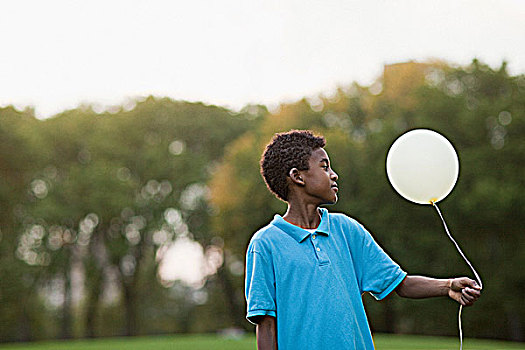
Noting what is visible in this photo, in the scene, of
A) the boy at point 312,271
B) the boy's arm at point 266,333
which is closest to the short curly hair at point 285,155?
the boy at point 312,271

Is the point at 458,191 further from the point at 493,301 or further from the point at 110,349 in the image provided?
the point at 110,349

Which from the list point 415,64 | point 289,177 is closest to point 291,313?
point 289,177

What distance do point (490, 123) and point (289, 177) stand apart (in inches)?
837

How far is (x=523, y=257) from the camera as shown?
21.7 metres

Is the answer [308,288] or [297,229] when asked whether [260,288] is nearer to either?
[308,288]

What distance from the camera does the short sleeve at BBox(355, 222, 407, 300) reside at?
333 centimetres

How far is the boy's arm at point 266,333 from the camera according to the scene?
3105 mm

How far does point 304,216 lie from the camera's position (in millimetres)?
3357

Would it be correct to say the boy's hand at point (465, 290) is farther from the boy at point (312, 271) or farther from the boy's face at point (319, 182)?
the boy's face at point (319, 182)

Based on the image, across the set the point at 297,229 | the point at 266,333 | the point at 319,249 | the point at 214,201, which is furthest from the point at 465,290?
the point at 214,201

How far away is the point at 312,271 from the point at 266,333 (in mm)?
344

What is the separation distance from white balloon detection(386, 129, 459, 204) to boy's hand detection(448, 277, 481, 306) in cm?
96

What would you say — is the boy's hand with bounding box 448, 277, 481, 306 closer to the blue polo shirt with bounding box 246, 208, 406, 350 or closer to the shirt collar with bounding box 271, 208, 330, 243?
the blue polo shirt with bounding box 246, 208, 406, 350

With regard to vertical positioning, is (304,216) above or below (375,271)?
above
